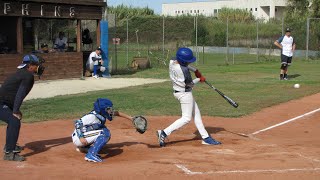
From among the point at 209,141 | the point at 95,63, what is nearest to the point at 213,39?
the point at 95,63

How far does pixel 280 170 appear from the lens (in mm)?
7078

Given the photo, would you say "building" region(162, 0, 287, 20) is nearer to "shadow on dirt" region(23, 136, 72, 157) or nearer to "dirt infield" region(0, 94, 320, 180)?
"dirt infield" region(0, 94, 320, 180)

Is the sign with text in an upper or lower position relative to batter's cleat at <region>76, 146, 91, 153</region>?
upper

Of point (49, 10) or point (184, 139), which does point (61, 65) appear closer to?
point (49, 10)

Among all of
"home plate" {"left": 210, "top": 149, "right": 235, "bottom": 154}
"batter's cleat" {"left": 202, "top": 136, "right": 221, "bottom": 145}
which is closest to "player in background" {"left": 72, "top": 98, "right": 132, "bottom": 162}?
"home plate" {"left": 210, "top": 149, "right": 235, "bottom": 154}

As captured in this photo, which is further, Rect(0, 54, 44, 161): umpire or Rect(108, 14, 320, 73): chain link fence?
Rect(108, 14, 320, 73): chain link fence

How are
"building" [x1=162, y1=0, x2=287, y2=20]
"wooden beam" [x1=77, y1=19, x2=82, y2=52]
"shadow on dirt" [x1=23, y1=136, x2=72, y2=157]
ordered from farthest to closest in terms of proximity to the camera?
"building" [x1=162, y1=0, x2=287, y2=20]
"wooden beam" [x1=77, y1=19, x2=82, y2=52]
"shadow on dirt" [x1=23, y1=136, x2=72, y2=157]

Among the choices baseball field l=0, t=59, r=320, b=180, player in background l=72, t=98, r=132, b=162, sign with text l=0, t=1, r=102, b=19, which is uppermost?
sign with text l=0, t=1, r=102, b=19

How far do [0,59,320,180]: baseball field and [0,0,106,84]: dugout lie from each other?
4.43 meters

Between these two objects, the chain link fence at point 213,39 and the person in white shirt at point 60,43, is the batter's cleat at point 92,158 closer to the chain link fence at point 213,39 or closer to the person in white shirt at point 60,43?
the person in white shirt at point 60,43

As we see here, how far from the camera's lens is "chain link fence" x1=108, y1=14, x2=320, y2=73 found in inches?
1444

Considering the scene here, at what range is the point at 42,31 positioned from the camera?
24.6 meters

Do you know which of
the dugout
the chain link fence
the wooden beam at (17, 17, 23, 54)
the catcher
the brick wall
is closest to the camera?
the catcher

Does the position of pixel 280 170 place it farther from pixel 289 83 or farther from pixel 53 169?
pixel 289 83
